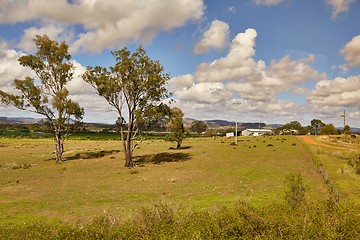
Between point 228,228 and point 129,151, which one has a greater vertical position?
point 129,151

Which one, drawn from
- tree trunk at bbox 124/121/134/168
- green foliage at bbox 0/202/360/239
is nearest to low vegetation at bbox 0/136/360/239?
green foliage at bbox 0/202/360/239

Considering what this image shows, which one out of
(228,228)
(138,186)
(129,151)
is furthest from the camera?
(129,151)

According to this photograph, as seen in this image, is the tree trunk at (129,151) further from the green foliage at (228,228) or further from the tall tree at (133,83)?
the green foliage at (228,228)

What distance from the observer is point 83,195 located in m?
27.8

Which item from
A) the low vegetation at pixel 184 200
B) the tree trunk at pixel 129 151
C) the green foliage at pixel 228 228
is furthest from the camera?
the tree trunk at pixel 129 151

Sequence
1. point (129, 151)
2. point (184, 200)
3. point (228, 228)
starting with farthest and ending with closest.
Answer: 1. point (129, 151)
2. point (184, 200)
3. point (228, 228)

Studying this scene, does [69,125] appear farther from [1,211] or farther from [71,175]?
[1,211]

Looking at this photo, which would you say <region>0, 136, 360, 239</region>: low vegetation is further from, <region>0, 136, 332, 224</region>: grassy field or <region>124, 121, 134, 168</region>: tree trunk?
<region>124, 121, 134, 168</region>: tree trunk

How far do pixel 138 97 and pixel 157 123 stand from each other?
5313 millimetres

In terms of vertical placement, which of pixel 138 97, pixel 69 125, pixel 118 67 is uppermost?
pixel 118 67

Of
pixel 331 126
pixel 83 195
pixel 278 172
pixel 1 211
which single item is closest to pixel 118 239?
pixel 1 211

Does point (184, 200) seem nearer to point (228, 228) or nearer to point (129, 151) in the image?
point (228, 228)

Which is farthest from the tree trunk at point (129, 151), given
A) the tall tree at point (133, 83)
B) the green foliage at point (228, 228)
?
the green foliage at point (228, 228)

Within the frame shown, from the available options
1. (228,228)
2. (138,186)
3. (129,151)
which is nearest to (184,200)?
(138,186)
